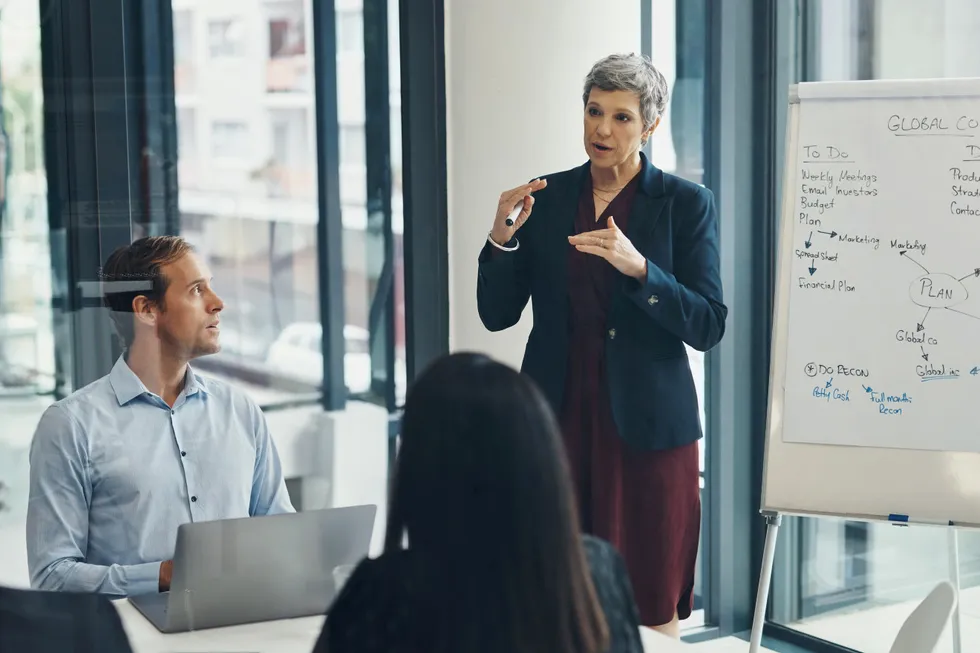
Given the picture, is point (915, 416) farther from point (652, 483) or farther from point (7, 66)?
point (7, 66)

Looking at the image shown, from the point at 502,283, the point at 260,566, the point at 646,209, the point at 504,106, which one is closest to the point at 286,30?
the point at 504,106

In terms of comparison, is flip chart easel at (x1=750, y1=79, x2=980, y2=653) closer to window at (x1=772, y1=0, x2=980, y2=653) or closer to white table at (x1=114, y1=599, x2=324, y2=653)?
window at (x1=772, y1=0, x2=980, y2=653)

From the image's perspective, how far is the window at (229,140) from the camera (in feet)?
10.4

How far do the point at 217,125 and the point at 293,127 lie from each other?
24 cm

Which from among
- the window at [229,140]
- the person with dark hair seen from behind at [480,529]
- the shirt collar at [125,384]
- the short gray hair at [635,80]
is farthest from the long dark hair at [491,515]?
the window at [229,140]

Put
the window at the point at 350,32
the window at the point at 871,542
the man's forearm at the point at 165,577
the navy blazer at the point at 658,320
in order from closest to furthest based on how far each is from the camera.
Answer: the man's forearm at the point at 165,577
the navy blazer at the point at 658,320
the window at the point at 871,542
the window at the point at 350,32

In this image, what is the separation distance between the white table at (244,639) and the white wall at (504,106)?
177 centimetres

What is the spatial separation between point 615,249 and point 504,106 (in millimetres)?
1058

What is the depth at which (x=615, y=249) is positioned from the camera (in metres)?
2.69

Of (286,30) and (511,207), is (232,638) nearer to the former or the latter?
(511,207)

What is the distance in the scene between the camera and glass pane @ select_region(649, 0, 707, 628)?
3.61 metres

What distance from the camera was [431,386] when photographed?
4.25 feet

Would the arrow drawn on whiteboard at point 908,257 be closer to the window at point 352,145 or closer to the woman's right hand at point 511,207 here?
the woman's right hand at point 511,207

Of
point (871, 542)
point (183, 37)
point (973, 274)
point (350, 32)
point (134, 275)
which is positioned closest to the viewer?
point (973, 274)
